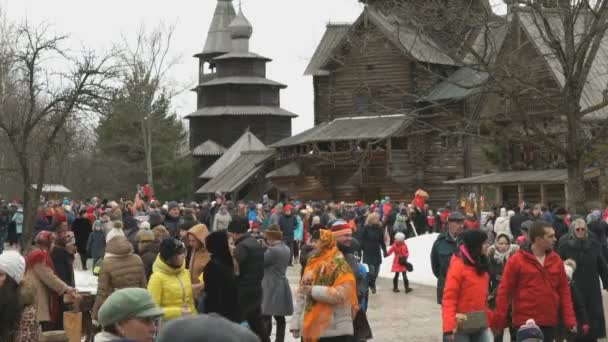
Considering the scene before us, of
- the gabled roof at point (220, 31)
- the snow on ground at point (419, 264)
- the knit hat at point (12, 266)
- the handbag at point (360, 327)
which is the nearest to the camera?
the knit hat at point (12, 266)

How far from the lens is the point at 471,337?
9.82 meters

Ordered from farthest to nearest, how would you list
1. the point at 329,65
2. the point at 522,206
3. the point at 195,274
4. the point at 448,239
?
the point at 329,65 < the point at 522,206 < the point at 448,239 < the point at 195,274

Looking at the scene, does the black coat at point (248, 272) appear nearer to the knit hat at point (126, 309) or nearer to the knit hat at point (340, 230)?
the knit hat at point (340, 230)

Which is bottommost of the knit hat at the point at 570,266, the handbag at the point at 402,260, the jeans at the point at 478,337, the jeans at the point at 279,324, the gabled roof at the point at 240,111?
the jeans at the point at 279,324

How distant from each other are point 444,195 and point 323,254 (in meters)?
42.3

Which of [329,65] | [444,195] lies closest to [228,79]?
[329,65]

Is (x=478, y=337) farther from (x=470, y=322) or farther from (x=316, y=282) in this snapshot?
(x=316, y=282)

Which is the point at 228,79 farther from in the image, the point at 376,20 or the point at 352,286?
the point at 352,286

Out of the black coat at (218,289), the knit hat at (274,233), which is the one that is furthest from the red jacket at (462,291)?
the knit hat at (274,233)

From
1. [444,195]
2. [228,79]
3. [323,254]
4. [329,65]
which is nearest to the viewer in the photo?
[323,254]

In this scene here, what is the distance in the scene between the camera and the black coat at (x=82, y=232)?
27328 millimetres

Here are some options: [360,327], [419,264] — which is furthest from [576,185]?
[360,327]

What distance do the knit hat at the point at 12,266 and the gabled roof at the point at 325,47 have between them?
47753mm

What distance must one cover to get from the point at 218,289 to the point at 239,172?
172 ft
